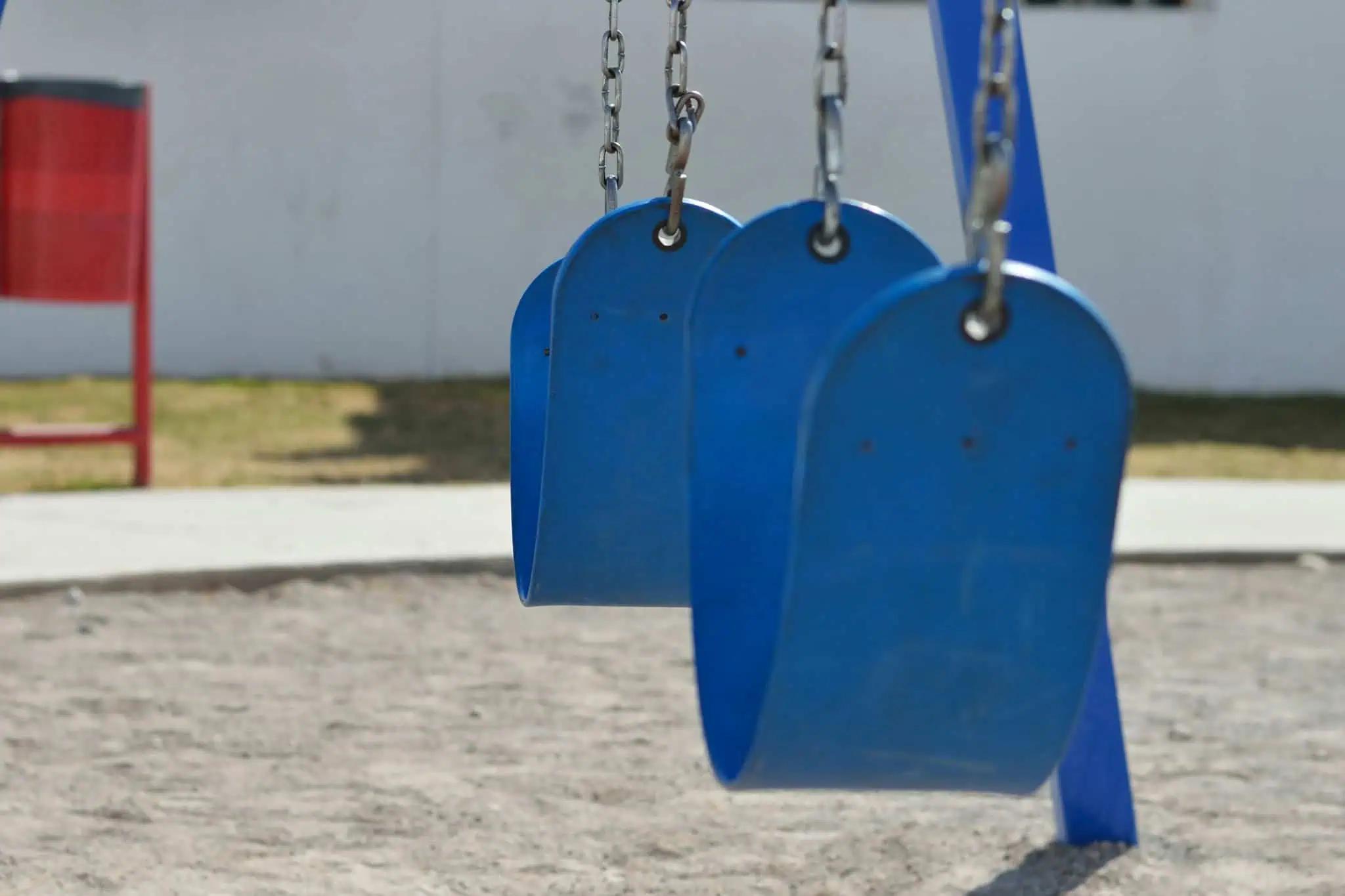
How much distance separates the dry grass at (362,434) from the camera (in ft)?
19.7

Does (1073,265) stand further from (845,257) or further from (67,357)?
(845,257)

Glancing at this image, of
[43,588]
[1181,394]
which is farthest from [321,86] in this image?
[43,588]

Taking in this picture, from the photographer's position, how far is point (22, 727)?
308 centimetres

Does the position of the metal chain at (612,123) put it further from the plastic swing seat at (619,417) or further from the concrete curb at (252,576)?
the concrete curb at (252,576)

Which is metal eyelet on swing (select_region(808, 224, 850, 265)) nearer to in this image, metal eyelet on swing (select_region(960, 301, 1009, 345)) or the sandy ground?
metal eyelet on swing (select_region(960, 301, 1009, 345))

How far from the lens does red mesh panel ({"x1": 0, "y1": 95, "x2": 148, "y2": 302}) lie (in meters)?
5.41

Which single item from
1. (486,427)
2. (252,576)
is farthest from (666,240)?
(486,427)

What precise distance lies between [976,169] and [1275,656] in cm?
301

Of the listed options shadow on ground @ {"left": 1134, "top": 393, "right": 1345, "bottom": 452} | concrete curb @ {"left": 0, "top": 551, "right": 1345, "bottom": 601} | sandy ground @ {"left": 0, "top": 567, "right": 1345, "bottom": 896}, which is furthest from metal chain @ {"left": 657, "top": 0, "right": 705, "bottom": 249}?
shadow on ground @ {"left": 1134, "top": 393, "right": 1345, "bottom": 452}

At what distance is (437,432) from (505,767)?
417cm

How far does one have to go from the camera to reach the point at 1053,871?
7.98 feet

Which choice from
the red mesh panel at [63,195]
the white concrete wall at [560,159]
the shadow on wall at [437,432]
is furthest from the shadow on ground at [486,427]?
the red mesh panel at [63,195]

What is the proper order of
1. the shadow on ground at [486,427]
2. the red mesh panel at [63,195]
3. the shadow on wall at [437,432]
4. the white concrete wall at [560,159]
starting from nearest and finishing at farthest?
the red mesh panel at [63,195] → the shadow on wall at [437,432] → the shadow on ground at [486,427] → the white concrete wall at [560,159]

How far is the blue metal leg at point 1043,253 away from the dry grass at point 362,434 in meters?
3.63
